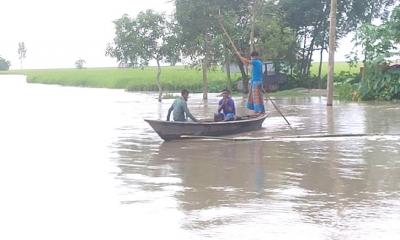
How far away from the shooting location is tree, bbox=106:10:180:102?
108 feet

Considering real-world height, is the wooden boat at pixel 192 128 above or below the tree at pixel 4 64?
below

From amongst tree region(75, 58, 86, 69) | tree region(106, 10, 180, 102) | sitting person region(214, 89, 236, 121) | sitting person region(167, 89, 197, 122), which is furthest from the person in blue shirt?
tree region(75, 58, 86, 69)

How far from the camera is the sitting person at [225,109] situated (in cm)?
1541

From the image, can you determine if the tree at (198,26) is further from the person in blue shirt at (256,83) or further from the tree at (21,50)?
the tree at (21,50)

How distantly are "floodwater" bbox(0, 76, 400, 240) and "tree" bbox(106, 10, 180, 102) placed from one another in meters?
17.2

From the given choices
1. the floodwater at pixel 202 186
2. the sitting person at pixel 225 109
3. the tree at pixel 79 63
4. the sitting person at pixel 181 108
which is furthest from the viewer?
the tree at pixel 79 63

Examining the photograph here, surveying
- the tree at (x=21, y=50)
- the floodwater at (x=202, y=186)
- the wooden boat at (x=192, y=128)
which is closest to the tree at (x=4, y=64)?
the tree at (x=21, y=50)

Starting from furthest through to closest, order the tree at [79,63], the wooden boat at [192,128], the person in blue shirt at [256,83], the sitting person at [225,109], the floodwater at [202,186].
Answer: the tree at [79,63]
the person in blue shirt at [256,83]
the sitting person at [225,109]
the wooden boat at [192,128]
the floodwater at [202,186]

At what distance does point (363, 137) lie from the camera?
14.2 meters

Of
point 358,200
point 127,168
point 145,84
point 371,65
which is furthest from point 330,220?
point 145,84

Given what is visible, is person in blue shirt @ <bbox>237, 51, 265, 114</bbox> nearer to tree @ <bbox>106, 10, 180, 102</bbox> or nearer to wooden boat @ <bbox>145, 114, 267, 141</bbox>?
wooden boat @ <bbox>145, 114, 267, 141</bbox>

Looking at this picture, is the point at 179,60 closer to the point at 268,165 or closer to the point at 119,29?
the point at 119,29

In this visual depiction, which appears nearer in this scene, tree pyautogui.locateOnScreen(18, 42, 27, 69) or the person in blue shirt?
the person in blue shirt

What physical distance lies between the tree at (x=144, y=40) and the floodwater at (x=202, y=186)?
56.6 feet
